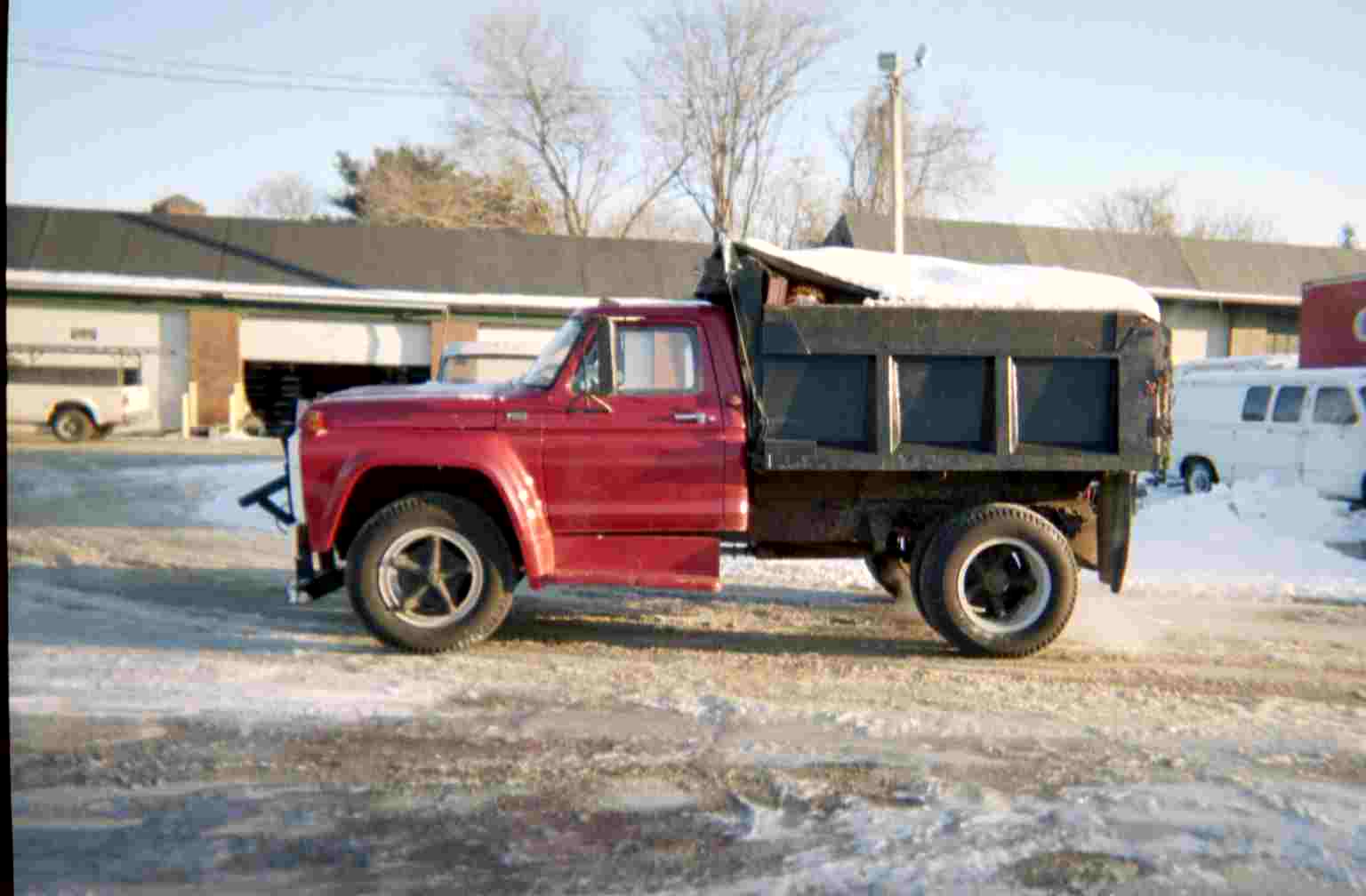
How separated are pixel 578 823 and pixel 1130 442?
4.19 metres

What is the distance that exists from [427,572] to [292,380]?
85.0ft

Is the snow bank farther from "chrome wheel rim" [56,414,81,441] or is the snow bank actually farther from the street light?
"chrome wheel rim" [56,414,81,441]

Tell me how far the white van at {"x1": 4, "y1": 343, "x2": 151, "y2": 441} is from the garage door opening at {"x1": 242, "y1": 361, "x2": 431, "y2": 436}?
3.66 meters

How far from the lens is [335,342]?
28.8 metres

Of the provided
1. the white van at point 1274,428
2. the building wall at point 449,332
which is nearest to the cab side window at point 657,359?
the white van at point 1274,428

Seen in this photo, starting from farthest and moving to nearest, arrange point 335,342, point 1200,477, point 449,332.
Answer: point 449,332, point 335,342, point 1200,477

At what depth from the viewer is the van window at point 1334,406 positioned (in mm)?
14445

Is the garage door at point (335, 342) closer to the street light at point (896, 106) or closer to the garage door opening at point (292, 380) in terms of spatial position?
the garage door opening at point (292, 380)

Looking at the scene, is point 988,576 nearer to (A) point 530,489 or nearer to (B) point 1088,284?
(B) point 1088,284

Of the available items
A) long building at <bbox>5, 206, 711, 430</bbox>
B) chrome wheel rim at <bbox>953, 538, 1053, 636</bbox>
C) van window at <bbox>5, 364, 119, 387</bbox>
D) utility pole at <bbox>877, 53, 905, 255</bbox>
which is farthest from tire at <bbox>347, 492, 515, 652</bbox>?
van window at <bbox>5, 364, 119, 387</bbox>

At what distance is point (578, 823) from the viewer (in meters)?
4.32

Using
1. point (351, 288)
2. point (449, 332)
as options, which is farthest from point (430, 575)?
point (351, 288)

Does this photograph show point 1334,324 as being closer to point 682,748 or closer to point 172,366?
point 682,748

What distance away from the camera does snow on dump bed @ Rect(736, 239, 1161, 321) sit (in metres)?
6.85
